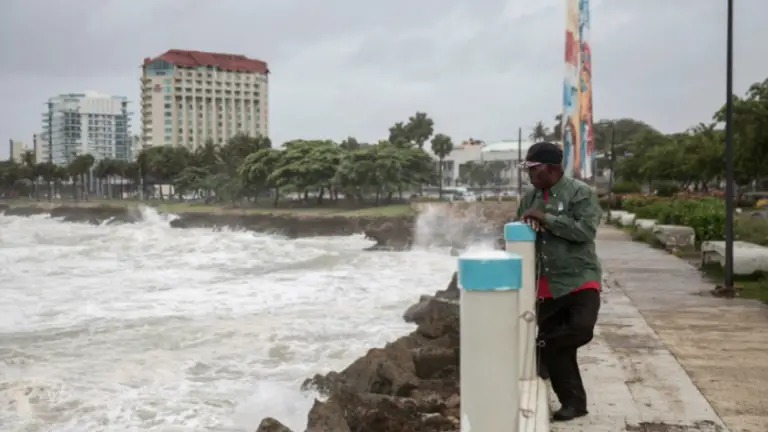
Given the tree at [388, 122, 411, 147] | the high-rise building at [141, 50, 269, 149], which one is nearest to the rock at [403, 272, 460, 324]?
the tree at [388, 122, 411, 147]

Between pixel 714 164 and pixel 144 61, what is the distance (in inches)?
3496

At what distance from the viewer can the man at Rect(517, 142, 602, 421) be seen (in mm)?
4230

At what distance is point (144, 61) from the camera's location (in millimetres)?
111750

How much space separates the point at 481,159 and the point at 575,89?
95.5 meters

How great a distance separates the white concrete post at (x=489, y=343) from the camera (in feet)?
8.30

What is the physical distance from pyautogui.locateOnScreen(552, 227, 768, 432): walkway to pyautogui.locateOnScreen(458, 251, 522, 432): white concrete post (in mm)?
2264

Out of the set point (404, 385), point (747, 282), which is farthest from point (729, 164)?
point (404, 385)

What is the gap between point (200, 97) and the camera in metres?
111

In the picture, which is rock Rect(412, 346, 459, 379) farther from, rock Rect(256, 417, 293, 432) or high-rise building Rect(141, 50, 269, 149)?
high-rise building Rect(141, 50, 269, 149)

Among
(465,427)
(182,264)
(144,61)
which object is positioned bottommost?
(182,264)

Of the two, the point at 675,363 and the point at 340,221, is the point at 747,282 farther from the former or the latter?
the point at 340,221

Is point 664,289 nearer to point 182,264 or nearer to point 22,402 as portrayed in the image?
point 22,402

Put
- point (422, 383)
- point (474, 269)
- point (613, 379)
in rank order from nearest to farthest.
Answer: point (474, 269)
point (613, 379)
point (422, 383)

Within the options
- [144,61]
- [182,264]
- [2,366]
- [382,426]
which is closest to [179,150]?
[144,61]
